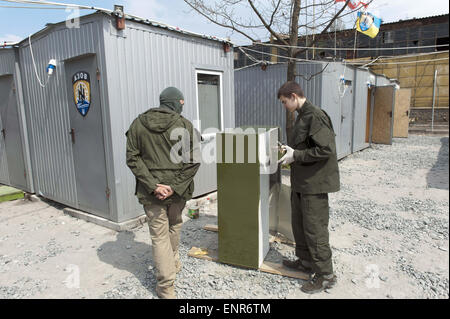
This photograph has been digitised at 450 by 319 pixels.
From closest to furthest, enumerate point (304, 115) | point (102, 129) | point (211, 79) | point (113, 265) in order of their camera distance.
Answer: point (304, 115), point (113, 265), point (102, 129), point (211, 79)

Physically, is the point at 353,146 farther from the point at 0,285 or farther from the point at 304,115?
the point at 0,285

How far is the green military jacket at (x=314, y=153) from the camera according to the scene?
267cm

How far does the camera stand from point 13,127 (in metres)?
6.11

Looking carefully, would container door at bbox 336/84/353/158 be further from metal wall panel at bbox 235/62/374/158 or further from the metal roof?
the metal roof

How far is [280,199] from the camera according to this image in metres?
3.91

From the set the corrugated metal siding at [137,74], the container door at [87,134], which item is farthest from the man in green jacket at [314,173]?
the container door at [87,134]

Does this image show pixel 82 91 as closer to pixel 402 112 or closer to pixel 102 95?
pixel 102 95

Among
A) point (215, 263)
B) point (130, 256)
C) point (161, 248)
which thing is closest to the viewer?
point (161, 248)

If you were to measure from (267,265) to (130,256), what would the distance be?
1.65 m

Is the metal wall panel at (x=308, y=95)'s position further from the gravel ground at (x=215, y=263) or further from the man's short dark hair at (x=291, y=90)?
the man's short dark hair at (x=291, y=90)

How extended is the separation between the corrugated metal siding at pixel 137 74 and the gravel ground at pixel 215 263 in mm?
872

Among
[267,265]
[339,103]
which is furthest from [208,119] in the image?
[339,103]

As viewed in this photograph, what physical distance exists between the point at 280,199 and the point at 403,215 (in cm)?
233

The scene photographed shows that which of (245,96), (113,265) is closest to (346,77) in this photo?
(245,96)
